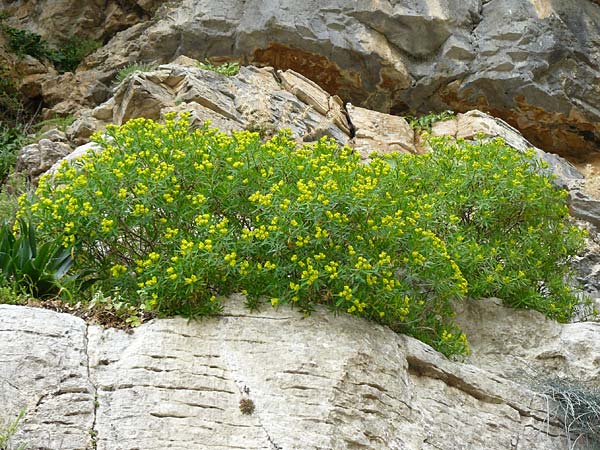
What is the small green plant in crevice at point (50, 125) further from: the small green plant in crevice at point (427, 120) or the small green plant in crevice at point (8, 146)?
the small green plant in crevice at point (427, 120)

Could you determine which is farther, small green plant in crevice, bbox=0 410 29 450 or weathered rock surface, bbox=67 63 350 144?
weathered rock surface, bbox=67 63 350 144

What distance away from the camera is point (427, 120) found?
14164 mm

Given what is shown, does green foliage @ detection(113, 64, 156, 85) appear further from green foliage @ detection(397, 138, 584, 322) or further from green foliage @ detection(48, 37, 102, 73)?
green foliage @ detection(397, 138, 584, 322)

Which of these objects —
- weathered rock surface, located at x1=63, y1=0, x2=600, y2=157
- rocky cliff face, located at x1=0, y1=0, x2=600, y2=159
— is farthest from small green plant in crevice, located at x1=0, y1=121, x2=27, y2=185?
weathered rock surface, located at x1=63, y1=0, x2=600, y2=157

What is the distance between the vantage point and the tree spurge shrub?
638 centimetres

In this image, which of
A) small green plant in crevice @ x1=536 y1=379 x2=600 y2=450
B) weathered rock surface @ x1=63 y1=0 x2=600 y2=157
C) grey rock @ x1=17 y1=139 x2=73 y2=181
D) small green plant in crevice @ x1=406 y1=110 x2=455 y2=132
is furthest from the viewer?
weathered rock surface @ x1=63 y1=0 x2=600 y2=157

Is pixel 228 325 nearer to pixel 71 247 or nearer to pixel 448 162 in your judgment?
pixel 71 247

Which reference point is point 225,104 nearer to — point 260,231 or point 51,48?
point 260,231

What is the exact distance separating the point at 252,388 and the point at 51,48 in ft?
40.8

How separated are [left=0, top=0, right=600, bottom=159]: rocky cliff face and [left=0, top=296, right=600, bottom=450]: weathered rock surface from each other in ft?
28.1

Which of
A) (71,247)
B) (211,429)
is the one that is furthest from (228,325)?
(71,247)

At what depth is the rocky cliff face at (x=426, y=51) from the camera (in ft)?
47.4

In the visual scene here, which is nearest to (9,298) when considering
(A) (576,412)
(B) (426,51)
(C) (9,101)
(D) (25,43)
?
(A) (576,412)

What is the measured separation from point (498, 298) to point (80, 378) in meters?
4.69
